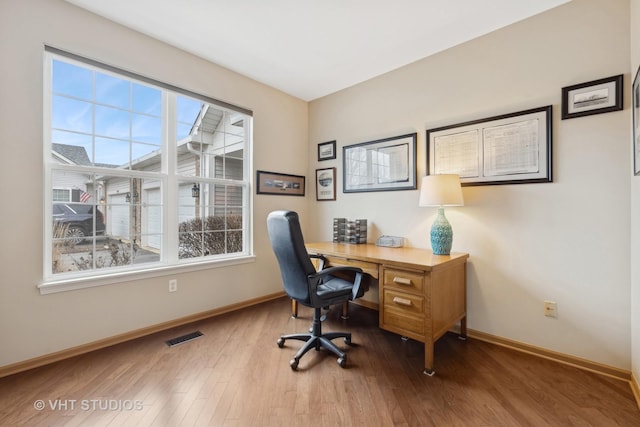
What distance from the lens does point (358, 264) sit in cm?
228

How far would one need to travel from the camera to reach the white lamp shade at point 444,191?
2.19 m

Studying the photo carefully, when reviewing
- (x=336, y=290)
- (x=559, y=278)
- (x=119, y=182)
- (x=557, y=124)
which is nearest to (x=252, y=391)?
(x=336, y=290)

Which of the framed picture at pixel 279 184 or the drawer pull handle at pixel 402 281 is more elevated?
the framed picture at pixel 279 184

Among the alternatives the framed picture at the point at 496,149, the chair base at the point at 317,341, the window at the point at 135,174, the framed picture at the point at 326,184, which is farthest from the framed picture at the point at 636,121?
the window at the point at 135,174

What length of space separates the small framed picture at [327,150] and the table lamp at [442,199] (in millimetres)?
1487

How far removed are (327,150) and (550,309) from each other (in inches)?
107

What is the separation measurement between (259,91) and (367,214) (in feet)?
6.45

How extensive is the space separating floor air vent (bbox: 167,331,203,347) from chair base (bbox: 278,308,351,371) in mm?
757

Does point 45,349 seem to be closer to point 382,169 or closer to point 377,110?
point 382,169

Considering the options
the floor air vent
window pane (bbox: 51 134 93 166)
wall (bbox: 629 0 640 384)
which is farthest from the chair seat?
window pane (bbox: 51 134 93 166)

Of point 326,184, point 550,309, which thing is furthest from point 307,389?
point 326,184

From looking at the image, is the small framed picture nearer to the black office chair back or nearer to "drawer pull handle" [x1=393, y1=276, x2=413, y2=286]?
the black office chair back

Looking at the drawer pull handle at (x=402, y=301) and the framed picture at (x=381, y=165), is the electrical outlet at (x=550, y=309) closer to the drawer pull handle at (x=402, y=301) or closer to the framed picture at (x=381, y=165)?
the drawer pull handle at (x=402, y=301)

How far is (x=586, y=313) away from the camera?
6.16 feet
